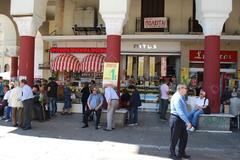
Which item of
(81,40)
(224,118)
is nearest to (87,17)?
(81,40)

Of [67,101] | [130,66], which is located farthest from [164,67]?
[67,101]

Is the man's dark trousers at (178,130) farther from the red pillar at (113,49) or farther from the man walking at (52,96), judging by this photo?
the man walking at (52,96)

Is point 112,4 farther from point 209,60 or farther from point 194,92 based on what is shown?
point 194,92

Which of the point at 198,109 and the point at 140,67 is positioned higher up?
the point at 140,67

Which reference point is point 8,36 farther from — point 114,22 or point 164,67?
point 114,22

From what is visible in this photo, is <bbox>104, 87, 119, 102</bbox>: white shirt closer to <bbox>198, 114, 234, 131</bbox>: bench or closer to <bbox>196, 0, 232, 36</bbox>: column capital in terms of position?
<bbox>198, 114, 234, 131</bbox>: bench

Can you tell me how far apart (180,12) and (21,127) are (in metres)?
11.4

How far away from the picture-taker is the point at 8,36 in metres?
21.0

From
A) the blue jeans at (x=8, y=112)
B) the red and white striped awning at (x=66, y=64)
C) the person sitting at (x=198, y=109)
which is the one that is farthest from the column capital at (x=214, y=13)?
the red and white striped awning at (x=66, y=64)

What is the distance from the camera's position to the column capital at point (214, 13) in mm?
12188

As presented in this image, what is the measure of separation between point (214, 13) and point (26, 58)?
8.05m

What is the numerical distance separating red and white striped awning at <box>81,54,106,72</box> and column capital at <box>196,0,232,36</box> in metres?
8.00

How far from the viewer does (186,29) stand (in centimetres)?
1845

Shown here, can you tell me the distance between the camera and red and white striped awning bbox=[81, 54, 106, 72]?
61.9 feet
